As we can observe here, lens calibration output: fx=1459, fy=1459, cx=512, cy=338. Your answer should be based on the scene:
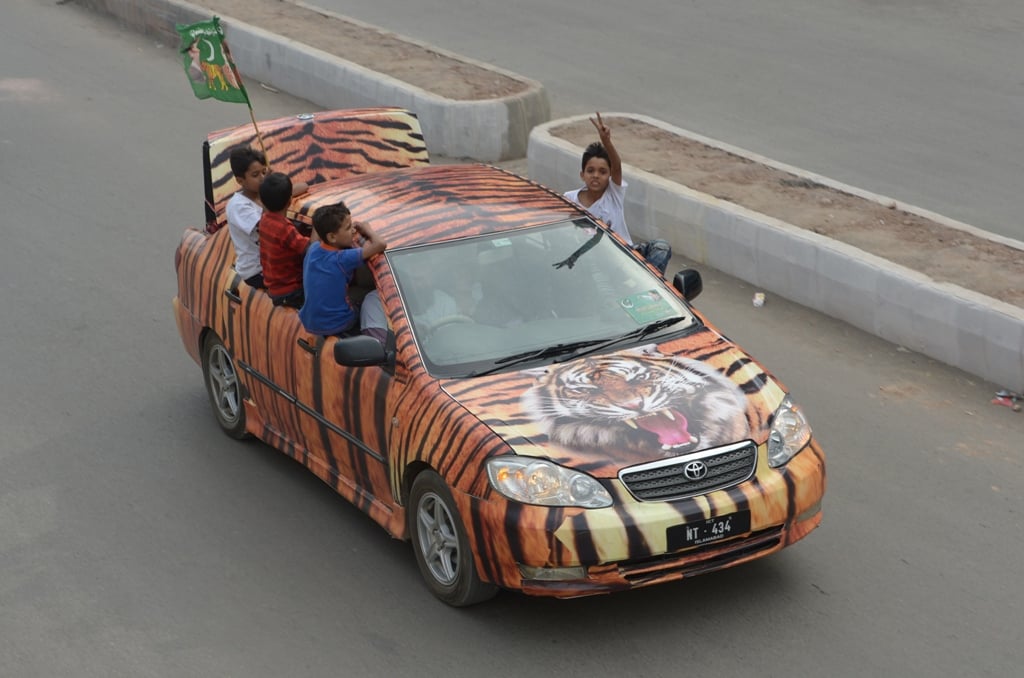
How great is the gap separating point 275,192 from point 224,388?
1546 mm

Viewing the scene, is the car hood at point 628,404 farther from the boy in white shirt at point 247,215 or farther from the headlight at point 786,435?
the boy in white shirt at point 247,215

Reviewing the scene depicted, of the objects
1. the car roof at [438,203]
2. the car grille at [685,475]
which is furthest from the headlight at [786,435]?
the car roof at [438,203]

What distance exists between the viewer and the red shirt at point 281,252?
8.27 m

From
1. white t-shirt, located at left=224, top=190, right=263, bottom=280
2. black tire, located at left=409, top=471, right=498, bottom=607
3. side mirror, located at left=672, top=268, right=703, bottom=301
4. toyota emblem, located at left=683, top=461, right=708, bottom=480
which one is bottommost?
black tire, located at left=409, top=471, right=498, bottom=607

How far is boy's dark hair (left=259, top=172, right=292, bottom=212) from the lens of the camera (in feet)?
27.5

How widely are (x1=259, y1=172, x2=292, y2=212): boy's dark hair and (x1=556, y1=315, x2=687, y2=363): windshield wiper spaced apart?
7.09 ft

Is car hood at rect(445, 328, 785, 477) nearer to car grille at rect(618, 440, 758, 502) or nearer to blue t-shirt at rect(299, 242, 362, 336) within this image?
car grille at rect(618, 440, 758, 502)

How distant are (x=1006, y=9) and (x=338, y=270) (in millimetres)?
15786

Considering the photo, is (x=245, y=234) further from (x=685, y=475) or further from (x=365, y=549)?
(x=685, y=475)

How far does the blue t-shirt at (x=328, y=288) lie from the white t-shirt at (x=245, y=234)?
1.05 meters

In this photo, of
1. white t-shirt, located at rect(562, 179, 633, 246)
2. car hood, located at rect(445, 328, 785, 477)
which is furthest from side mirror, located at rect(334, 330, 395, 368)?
white t-shirt, located at rect(562, 179, 633, 246)

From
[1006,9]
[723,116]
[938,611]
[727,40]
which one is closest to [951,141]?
[723,116]

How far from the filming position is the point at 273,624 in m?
6.96

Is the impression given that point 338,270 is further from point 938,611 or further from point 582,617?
point 938,611
